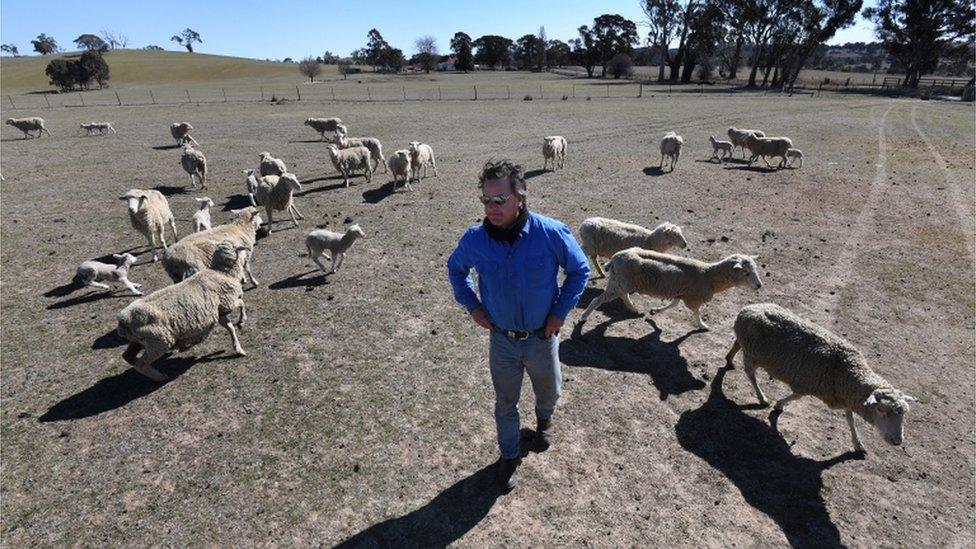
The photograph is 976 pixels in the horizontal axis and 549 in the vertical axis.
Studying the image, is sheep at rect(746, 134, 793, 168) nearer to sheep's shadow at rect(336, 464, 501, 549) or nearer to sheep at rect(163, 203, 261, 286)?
sheep at rect(163, 203, 261, 286)

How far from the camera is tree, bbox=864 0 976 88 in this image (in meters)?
57.2

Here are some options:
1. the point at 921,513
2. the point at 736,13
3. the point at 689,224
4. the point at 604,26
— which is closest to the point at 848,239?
the point at 689,224

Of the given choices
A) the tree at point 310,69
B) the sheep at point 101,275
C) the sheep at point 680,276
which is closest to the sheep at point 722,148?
the sheep at point 680,276

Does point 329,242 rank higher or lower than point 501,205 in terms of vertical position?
lower

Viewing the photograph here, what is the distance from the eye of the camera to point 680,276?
24.6 feet

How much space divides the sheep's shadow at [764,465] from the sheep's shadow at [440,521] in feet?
7.99

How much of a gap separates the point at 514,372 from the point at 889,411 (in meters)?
3.91

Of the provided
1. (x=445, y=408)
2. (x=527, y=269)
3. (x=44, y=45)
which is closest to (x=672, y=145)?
(x=445, y=408)

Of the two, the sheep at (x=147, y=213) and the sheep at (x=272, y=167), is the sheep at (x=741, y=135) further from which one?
the sheep at (x=147, y=213)

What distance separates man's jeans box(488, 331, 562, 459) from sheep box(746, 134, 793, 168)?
18.1m

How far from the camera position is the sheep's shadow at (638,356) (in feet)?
21.7

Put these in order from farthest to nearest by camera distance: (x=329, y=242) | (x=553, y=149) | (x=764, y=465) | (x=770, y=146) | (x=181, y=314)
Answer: (x=770, y=146), (x=553, y=149), (x=329, y=242), (x=181, y=314), (x=764, y=465)

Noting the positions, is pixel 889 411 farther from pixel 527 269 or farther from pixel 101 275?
pixel 101 275

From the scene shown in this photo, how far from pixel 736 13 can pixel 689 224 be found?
236ft
